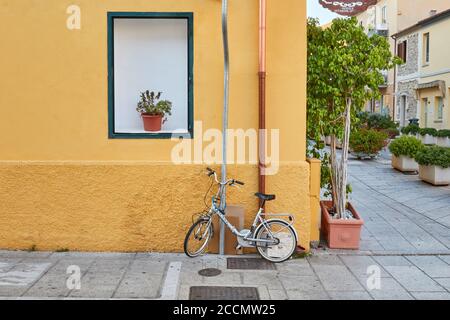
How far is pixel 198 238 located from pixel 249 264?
0.74m

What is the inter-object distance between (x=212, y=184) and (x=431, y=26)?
25951 millimetres

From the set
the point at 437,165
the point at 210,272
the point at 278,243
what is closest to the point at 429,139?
the point at 437,165

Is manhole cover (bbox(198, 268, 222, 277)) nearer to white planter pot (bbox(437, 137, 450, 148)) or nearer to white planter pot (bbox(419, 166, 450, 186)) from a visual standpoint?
white planter pot (bbox(419, 166, 450, 186))

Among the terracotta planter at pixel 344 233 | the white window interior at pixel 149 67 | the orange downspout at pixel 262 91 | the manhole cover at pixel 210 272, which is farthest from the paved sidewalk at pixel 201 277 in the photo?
the white window interior at pixel 149 67

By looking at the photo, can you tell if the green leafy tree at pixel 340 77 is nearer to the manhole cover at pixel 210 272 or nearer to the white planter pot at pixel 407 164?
the manhole cover at pixel 210 272

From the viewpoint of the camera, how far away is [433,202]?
10695mm

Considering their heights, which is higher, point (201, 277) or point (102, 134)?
point (102, 134)

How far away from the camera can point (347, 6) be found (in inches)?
251

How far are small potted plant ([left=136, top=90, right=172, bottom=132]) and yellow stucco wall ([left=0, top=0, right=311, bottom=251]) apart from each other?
0.27 metres

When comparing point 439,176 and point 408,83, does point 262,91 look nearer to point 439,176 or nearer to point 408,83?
point 439,176

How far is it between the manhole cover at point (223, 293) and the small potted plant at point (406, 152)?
10.1 metres

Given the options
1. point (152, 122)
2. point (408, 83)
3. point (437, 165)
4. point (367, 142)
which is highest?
point (408, 83)

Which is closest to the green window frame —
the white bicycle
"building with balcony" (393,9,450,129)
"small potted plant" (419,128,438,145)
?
the white bicycle

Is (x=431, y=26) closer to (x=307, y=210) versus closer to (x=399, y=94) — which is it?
(x=399, y=94)
